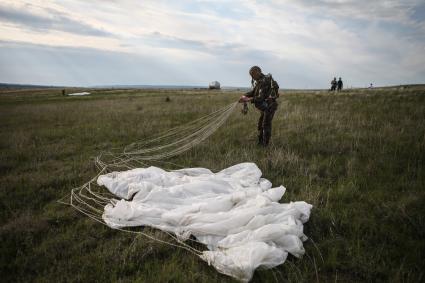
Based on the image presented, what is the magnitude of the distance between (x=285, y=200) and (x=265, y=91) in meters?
4.09

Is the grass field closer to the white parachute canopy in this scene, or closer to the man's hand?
the white parachute canopy

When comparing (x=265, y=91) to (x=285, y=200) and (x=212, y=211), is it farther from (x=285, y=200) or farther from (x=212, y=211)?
(x=212, y=211)

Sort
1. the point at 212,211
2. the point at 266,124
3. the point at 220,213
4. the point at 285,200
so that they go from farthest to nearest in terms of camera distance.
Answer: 1. the point at 266,124
2. the point at 285,200
3. the point at 212,211
4. the point at 220,213

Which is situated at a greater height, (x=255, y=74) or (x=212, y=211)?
(x=255, y=74)

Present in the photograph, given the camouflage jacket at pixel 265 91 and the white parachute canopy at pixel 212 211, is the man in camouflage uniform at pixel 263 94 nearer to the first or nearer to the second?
the camouflage jacket at pixel 265 91

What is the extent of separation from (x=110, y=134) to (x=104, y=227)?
7.76m

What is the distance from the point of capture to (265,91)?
27.3 ft

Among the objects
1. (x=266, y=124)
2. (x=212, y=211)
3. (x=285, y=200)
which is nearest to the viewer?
(x=212, y=211)

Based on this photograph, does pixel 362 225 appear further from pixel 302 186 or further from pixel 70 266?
pixel 70 266

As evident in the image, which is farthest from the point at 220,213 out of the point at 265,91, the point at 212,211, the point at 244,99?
the point at 265,91

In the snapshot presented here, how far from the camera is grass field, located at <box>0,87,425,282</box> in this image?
3443mm

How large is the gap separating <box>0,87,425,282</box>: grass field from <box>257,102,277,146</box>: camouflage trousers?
1.17 feet

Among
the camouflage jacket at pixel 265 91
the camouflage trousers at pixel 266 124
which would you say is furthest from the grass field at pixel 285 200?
the camouflage jacket at pixel 265 91

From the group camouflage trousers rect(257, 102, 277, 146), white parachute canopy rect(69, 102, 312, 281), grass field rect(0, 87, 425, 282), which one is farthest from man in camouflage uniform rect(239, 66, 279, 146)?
white parachute canopy rect(69, 102, 312, 281)
